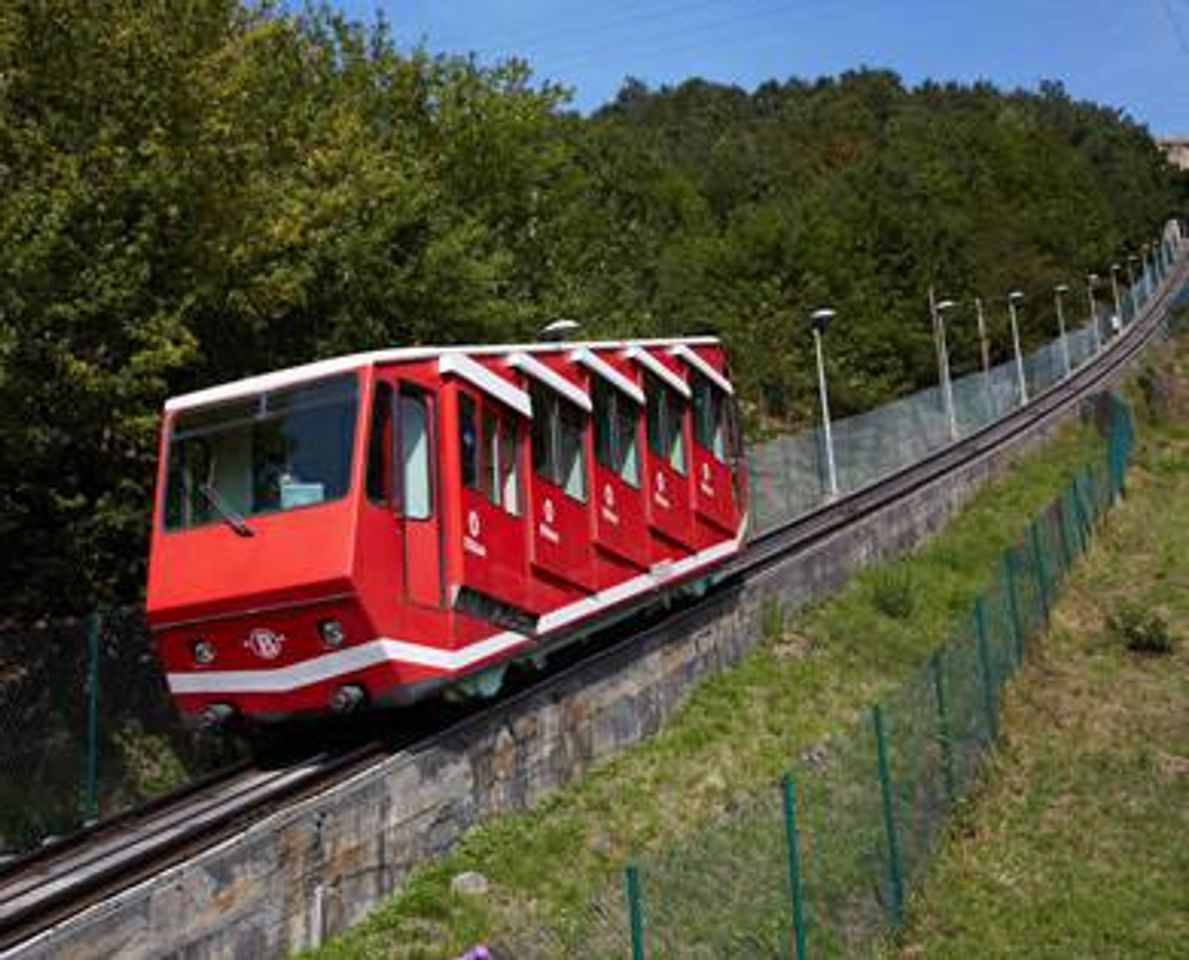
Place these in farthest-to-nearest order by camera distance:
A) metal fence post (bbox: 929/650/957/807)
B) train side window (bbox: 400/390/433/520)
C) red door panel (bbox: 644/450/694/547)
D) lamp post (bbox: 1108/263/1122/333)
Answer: lamp post (bbox: 1108/263/1122/333), red door panel (bbox: 644/450/694/547), metal fence post (bbox: 929/650/957/807), train side window (bbox: 400/390/433/520)

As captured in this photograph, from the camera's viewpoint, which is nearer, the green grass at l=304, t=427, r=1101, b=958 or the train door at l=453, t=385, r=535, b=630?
the green grass at l=304, t=427, r=1101, b=958

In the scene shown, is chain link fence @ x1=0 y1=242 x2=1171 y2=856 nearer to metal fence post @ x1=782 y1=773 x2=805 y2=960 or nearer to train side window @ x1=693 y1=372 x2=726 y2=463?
metal fence post @ x1=782 y1=773 x2=805 y2=960

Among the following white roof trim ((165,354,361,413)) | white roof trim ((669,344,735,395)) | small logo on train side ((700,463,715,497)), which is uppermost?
white roof trim ((165,354,361,413))

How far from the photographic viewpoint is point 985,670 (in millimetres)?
16000

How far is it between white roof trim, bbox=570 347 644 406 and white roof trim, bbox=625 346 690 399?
1.32ft

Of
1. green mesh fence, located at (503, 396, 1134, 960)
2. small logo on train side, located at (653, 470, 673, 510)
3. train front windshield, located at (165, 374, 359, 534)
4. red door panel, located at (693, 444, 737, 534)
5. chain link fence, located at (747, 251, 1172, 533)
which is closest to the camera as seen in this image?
green mesh fence, located at (503, 396, 1134, 960)

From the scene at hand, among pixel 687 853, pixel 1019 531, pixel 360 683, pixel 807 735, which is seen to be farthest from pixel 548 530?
pixel 1019 531

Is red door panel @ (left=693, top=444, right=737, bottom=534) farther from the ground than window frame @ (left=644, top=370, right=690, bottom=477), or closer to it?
closer to it

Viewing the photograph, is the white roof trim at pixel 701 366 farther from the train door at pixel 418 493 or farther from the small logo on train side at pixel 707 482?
the train door at pixel 418 493

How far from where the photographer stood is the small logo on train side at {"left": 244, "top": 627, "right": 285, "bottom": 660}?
36.9ft

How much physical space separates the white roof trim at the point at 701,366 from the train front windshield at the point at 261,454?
282 inches

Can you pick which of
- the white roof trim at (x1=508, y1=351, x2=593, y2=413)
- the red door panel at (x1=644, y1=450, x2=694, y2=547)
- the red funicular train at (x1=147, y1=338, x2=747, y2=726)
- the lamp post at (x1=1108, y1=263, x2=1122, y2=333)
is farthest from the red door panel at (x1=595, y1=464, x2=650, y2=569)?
the lamp post at (x1=1108, y1=263, x2=1122, y2=333)

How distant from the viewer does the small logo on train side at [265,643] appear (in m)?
11.2

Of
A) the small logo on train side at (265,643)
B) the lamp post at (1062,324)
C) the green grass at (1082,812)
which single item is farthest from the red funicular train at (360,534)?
the lamp post at (1062,324)
